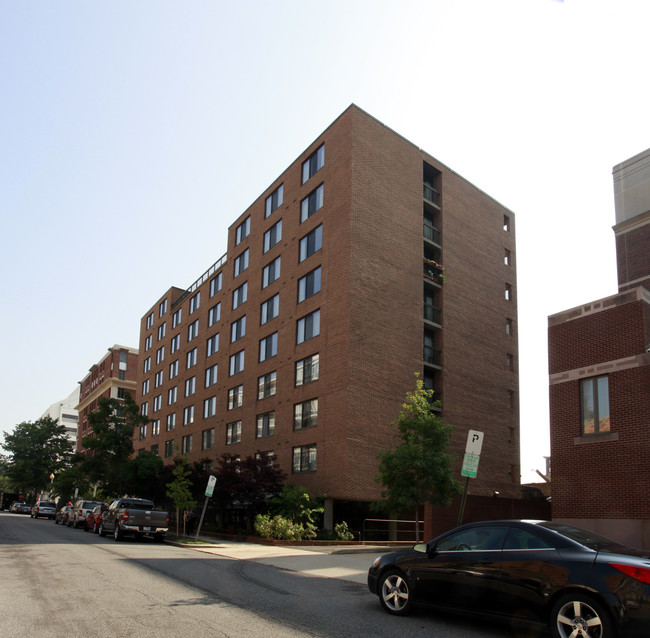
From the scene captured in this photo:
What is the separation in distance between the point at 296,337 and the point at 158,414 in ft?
100

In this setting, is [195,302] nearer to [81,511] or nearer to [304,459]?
[81,511]

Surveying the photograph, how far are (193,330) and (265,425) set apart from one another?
20.1 m

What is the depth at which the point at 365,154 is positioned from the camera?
1292 inches

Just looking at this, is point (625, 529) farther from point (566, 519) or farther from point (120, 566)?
point (120, 566)

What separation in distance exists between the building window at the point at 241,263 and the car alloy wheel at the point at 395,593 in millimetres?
36405

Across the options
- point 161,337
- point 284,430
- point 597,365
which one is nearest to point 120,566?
point 597,365

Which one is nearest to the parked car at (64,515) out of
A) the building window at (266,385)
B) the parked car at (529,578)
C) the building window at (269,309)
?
the building window at (266,385)

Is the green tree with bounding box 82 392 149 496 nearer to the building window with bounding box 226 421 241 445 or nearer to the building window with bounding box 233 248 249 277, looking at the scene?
the building window with bounding box 226 421 241 445

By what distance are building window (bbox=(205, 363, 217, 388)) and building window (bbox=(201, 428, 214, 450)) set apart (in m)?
3.44

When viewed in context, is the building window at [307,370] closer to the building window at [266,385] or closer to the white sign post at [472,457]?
the building window at [266,385]

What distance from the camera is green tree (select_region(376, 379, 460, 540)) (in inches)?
883

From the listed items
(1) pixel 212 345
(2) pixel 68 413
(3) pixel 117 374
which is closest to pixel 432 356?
(1) pixel 212 345

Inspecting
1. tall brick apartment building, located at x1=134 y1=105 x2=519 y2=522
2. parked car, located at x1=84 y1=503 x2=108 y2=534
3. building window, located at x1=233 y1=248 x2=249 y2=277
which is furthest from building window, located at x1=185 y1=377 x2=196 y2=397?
parked car, located at x1=84 y1=503 x2=108 y2=534

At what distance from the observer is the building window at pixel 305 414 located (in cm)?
3161
